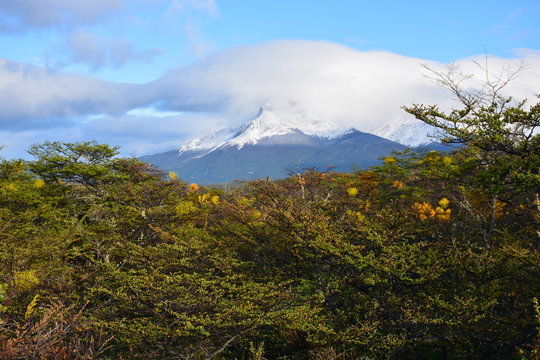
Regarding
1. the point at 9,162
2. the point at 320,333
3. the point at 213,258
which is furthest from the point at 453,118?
the point at 9,162

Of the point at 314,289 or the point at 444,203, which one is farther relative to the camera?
the point at 444,203

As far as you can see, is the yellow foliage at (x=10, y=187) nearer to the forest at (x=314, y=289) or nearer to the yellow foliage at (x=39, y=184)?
the yellow foliage at (x=39, y=184)

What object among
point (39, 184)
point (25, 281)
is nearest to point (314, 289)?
point (25, 281)

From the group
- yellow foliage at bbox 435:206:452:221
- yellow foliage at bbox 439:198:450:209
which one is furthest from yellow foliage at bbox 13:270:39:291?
yellow foliage at bbox 439:198:450:209

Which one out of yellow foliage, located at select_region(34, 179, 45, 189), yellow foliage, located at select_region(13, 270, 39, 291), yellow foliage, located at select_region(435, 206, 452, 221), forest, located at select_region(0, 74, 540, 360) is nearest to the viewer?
forest, located at select_region(0, 74, 540, 360)

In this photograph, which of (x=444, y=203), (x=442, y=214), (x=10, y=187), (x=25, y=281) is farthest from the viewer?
(x=10, y=187)

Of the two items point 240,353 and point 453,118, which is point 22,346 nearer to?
point 240,353

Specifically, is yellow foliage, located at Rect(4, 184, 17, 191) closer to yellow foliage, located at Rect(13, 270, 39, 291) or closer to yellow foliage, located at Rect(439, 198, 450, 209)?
yellow foliage, located at Rect(13, 270, 39, 291)

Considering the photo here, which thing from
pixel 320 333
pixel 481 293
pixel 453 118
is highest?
pixel 453 118

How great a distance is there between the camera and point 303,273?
46.8 feet

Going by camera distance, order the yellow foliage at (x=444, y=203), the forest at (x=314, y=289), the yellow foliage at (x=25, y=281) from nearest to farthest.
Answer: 1. the forest at (x=314, y=289)
2. the yellow foliage at (x=25, y=281)
3. the yellow foliage at (x=444, y=203)

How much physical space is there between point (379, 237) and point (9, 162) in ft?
87.2

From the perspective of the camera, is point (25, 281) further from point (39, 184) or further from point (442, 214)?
point (442, 214)

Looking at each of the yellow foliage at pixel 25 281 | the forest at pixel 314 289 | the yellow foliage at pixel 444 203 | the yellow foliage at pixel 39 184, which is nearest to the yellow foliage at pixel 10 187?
the yellow foliage at pixel 39 184
